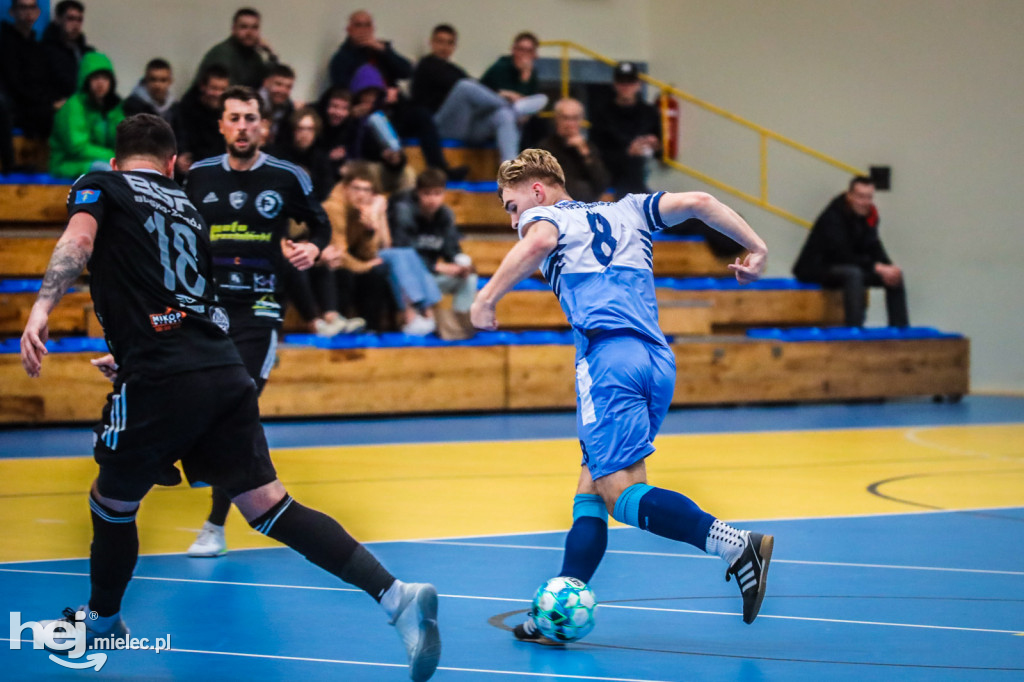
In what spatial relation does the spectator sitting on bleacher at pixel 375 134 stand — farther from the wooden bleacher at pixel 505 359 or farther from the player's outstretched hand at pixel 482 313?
the player's outstretched hand at pixel 482 313

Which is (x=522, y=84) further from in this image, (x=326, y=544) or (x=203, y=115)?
(x=326, y=544)

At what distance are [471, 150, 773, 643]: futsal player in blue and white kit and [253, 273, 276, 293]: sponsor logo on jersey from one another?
1939 mm

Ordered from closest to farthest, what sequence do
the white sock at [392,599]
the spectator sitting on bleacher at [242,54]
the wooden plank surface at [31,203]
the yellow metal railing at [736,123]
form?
the white sock at [392,599], the wooden plank surface at [31,203], the spectator sitting on bleacher at [242,54], the yellow metal railing at [736,123]

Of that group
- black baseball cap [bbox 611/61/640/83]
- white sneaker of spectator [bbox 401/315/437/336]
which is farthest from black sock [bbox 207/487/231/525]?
black baseball cap [bbox 611/61/640/83]

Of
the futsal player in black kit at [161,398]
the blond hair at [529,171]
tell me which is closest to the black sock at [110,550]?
the futsal player in black kit at [161,398]

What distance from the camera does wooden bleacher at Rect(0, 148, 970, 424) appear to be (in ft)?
39.6

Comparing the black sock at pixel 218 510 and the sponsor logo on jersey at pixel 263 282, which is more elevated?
the sponsor logo on jersey at pixel 263 282

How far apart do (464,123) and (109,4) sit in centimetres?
442

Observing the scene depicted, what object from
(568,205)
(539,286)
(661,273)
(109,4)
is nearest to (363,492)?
(568,205)

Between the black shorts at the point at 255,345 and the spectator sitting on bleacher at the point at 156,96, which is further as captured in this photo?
the spectator sitting on bleacher at the point at 156,96

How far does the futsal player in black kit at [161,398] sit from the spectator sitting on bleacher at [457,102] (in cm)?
Result: 1170

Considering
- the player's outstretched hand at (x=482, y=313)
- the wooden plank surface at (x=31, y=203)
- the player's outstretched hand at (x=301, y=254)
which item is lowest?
the player's outstretched hand at (x=482, y=313)

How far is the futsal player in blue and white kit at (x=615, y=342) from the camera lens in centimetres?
456

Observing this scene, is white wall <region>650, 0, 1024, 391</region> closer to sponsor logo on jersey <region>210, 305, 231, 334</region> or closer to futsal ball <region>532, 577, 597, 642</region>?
sponsor logo on jersey <region>210, 305, 231, 334</region>
